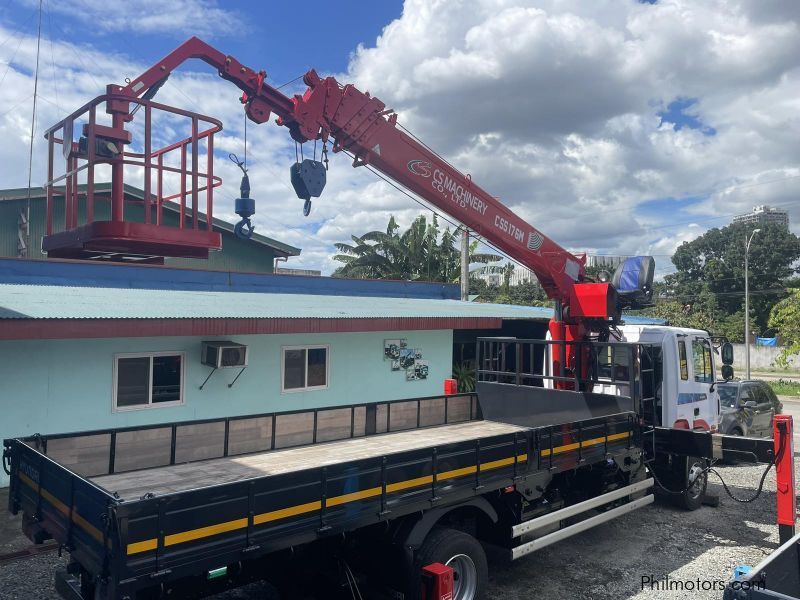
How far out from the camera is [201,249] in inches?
283

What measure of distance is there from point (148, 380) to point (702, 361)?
9152 mm

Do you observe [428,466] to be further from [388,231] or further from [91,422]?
[388,231]

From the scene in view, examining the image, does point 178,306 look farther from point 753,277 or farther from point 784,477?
point 753,277

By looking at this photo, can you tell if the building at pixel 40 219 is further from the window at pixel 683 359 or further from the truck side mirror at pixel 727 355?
the truck side mirror at pixel 727 355


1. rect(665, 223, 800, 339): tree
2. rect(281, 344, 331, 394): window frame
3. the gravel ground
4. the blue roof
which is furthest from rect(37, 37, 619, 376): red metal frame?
rect(665, 223, 800, 339): tree

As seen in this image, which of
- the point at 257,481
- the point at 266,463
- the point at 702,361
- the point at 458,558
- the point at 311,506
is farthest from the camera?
the point at 702,361

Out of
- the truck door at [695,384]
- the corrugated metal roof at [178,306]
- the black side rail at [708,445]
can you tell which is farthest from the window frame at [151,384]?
the truck door at [695,384]

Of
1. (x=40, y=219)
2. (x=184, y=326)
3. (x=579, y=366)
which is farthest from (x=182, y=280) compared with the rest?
(x=579, y=366)

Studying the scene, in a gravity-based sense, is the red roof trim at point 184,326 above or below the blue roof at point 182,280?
below

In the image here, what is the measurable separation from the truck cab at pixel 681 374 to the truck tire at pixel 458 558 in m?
3.83

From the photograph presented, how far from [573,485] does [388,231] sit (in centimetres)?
2022

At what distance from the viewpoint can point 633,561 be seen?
684 cm

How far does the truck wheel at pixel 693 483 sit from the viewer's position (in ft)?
27.0

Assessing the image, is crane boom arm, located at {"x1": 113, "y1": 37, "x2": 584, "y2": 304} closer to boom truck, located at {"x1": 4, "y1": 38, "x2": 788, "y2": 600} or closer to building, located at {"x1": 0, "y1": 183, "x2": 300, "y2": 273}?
boom truck, located at {"x1": 4, "y1": 38, "x2": 788, "y2": 600}
